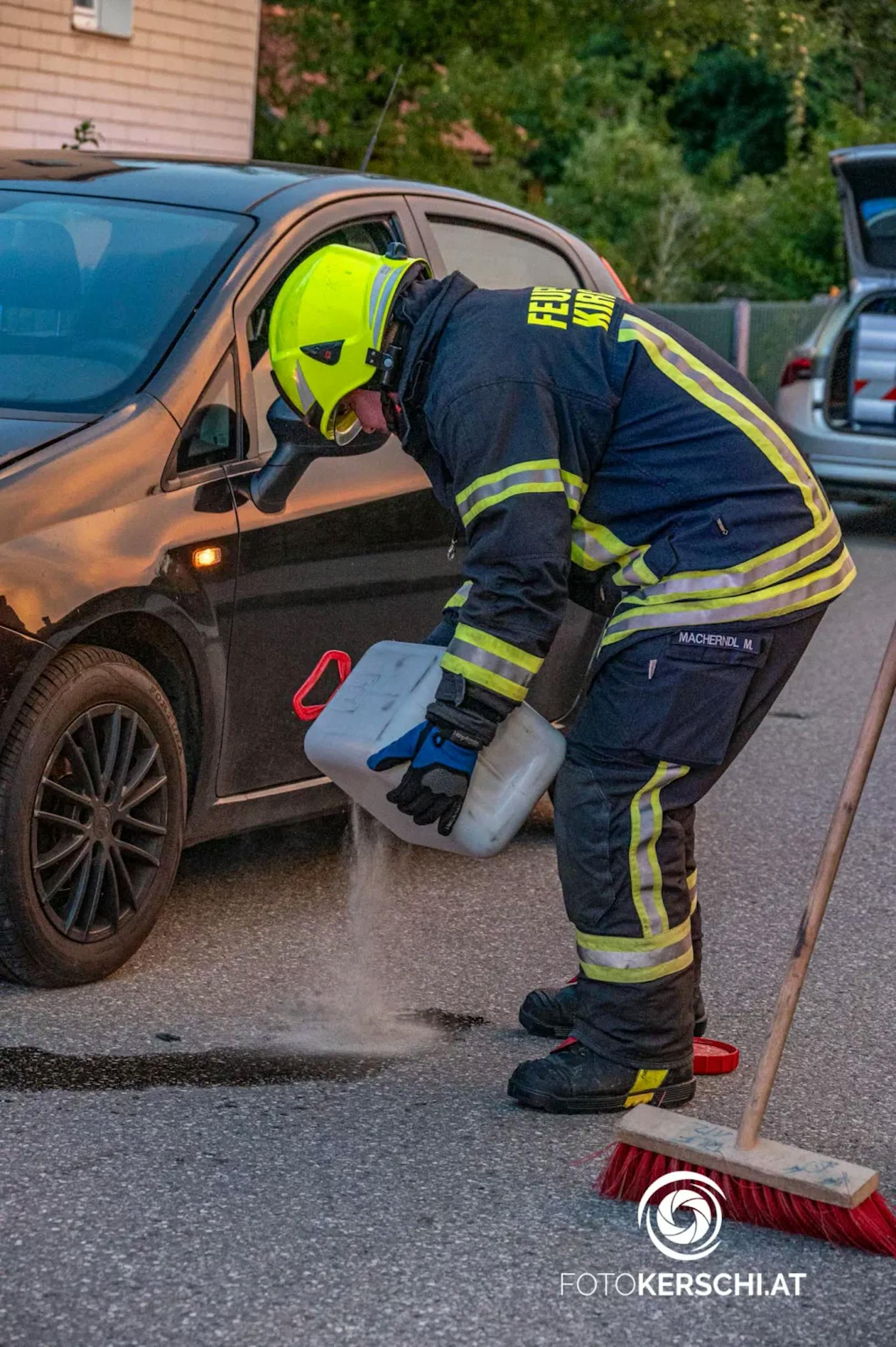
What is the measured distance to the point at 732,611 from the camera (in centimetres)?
377

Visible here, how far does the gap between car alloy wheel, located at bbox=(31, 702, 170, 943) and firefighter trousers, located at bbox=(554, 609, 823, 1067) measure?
0.99 meters

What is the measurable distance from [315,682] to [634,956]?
51.7 inches

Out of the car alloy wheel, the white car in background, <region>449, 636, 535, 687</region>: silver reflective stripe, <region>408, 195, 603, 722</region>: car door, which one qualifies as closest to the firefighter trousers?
<region>449, 636, 535, 687</region>: silver reflective stripe

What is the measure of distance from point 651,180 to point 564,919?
769 inches

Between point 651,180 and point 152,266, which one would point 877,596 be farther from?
point 651,180

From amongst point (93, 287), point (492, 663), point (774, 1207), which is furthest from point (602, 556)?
point (93, 287)

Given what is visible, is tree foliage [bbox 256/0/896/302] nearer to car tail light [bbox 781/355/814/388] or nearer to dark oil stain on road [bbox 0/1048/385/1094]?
car tail light [bbox 781/355/814/388]

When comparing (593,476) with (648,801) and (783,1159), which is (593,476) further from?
(783,1159)

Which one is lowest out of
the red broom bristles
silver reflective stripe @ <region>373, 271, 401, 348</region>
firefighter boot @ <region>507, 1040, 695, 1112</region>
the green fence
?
the green fence

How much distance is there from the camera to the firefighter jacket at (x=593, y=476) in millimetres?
3594

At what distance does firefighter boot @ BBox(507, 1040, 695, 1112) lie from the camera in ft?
12.8

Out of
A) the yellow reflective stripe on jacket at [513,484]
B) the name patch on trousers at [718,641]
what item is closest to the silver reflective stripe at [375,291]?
the yellow reflective stripe on jacket at [513,484]

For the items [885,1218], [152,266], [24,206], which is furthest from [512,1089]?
[24,206]

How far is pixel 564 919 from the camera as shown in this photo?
5.17 meters
